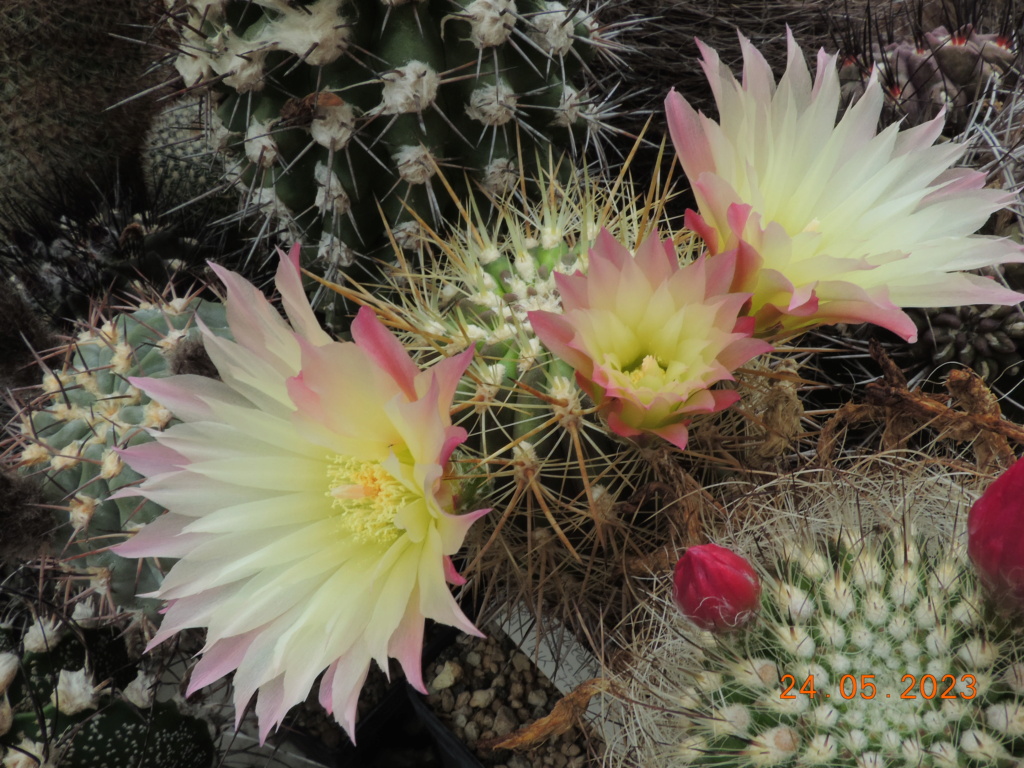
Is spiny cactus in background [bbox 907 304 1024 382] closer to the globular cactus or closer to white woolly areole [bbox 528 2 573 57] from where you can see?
the globular cactus

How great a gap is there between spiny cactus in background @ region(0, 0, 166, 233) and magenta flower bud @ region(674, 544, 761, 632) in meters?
0.70

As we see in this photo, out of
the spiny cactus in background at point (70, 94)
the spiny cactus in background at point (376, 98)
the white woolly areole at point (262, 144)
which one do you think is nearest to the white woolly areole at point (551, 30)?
the spiny cactus in background at point (376, 98)

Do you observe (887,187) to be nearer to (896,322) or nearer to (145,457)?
(896,322)

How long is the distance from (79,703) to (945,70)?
877 mm

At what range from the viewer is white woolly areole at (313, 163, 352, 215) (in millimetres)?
616

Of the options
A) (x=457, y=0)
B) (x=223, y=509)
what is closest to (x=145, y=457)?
(x=223, y=509)

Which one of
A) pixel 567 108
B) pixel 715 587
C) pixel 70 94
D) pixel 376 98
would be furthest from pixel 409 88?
pixel 70 94

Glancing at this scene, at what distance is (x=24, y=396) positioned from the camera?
0.75m

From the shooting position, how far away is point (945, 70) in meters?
0.71

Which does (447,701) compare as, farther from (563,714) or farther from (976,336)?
(976,336)

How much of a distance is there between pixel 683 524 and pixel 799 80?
28cm

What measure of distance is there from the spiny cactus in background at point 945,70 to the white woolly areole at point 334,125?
400 millimetres

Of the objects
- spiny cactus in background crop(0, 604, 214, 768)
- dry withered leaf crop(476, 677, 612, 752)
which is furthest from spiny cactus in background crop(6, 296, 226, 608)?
dry withered leaf crop(476, 677, 612, 752)

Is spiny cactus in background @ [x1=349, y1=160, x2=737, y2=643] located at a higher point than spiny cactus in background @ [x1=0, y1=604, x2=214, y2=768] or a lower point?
higher
